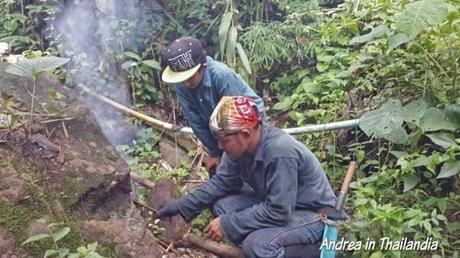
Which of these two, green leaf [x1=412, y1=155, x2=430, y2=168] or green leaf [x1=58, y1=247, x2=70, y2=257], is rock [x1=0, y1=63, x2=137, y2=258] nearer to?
green leaf [x1=58, y1=247, x2=70, y2=257]

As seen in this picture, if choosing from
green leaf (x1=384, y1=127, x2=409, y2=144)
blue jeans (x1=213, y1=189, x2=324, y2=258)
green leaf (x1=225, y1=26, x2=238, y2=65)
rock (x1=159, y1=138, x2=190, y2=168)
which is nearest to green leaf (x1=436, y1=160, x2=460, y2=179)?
green leaf (x1=384, y1=127, x2=409, y2=144)

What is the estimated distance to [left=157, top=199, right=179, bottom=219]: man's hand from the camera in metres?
3.31

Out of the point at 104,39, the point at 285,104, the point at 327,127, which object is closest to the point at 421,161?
the point at 327,127

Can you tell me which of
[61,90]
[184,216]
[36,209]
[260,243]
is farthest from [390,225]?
[61,90]

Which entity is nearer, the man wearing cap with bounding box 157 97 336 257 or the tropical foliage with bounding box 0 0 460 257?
the man wearing cap with bounding box 157 97 336 257

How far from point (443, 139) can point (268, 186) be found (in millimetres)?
1285

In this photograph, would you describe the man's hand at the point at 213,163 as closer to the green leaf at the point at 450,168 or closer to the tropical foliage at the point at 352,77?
the tropical foliage at the point at 352,77

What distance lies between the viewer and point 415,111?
363 cm

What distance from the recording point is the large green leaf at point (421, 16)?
3277 millimetres

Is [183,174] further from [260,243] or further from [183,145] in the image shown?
[260,243]

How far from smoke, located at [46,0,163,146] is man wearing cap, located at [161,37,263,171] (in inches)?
67.8

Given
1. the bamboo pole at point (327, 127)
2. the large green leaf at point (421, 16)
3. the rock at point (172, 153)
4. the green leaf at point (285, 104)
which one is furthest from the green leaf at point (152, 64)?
the large green leaf at point (421, 16)

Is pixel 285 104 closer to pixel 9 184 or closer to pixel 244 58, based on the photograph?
pixel 244 58

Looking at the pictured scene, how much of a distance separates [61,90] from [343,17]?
2.75 meters
